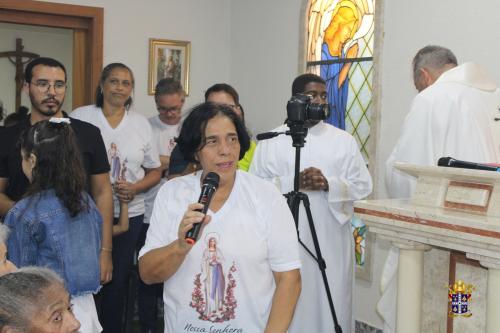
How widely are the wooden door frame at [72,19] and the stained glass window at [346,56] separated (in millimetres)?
1796

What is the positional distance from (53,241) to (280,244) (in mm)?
934

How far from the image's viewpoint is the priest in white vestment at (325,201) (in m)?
3.77

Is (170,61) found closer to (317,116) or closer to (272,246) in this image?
(317,116)

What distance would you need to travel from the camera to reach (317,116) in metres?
3.13

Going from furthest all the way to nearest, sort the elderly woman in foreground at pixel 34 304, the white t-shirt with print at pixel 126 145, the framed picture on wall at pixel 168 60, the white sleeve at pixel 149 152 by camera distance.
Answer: the framed picture on wall at pixel 168 60
the white sleeve at pixel 149 152
the white t-shirt with print at pixel 126 145
the elderly woman in foreground at pixel 34 304

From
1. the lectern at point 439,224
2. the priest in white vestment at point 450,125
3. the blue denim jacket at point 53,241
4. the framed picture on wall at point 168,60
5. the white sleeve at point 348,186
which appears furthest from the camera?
the framed picture on wall at point 168,60

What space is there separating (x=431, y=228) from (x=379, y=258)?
2342 mm

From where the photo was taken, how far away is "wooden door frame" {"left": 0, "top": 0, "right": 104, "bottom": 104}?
542 centimetres

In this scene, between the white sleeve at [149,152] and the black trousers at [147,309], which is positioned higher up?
the white sleeve at [149,152]

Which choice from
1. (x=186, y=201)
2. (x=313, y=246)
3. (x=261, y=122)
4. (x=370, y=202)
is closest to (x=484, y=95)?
(x=370, y=202)

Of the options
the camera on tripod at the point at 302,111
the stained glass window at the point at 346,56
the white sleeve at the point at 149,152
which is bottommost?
the white sleeve at the point at 149,152

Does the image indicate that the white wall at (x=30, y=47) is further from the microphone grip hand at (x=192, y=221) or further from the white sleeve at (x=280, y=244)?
the microphone grip hand at (x=192, y=221)

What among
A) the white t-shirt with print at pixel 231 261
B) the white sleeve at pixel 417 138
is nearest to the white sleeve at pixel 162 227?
the white t-shirt with print at pixel 231 261

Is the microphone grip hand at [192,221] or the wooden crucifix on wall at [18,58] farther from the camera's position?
the wooden crucifix on wall at [18,58]
